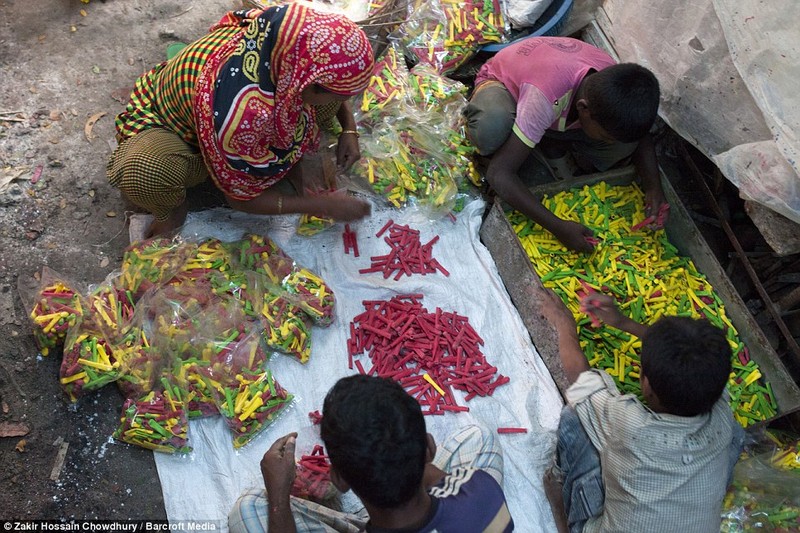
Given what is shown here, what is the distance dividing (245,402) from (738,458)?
2.14m

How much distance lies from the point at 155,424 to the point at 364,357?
0.98 m

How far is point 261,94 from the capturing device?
265cm

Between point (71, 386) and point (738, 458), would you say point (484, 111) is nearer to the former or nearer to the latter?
point (738, 458)

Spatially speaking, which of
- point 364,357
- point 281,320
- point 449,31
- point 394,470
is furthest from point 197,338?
point 449,31

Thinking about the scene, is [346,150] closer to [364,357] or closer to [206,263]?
[206,263]

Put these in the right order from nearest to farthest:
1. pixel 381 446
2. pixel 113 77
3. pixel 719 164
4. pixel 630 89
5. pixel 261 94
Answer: pixel 381 446
pixel 261 94
pixel 630 89
pixel 719 164
pixel 113 77

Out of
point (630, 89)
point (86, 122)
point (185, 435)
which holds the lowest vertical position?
point (185, 435)

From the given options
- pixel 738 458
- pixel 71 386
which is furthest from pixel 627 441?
pixel 71 386

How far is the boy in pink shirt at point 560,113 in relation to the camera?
3.05 metres

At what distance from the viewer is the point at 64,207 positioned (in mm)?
3445

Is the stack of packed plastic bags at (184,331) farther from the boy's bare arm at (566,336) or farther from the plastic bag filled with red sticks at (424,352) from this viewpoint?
the boy's bare arm at (566,336)

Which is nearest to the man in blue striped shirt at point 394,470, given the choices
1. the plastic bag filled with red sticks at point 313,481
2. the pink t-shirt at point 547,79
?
the plastic bag filled with red sticks at point 313,481

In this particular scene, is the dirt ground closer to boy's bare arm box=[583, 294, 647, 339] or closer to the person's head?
the person's head

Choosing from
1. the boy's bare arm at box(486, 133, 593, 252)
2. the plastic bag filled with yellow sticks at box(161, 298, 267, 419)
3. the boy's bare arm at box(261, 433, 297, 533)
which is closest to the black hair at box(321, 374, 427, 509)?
the boy's bare arm at box(261, 433, 297, 533)
